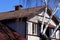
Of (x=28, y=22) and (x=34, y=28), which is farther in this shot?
(x=34, y=28)

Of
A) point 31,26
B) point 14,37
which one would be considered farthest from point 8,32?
point 31,26

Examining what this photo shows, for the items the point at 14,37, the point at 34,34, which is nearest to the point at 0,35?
the point at 14,37

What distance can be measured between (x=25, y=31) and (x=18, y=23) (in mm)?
1129

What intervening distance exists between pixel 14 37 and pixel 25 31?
1.80 meters

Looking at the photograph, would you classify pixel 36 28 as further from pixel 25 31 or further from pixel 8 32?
pixel 8 32

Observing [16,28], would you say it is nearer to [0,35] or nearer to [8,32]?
[8,32]

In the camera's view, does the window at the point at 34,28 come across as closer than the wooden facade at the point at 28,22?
No

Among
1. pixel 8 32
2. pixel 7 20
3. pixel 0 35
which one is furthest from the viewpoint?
pixel 7 20

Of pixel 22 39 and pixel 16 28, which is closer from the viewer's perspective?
pixel 22 39

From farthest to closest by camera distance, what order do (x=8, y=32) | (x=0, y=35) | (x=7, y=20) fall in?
1. (x=7, y=20)
2. (x=8, y=32)
3. (x=0, y=35)

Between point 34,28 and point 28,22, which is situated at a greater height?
point 28,22

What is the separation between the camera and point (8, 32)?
23047 millimetres

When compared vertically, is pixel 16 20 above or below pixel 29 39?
above

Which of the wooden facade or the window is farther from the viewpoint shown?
the window
